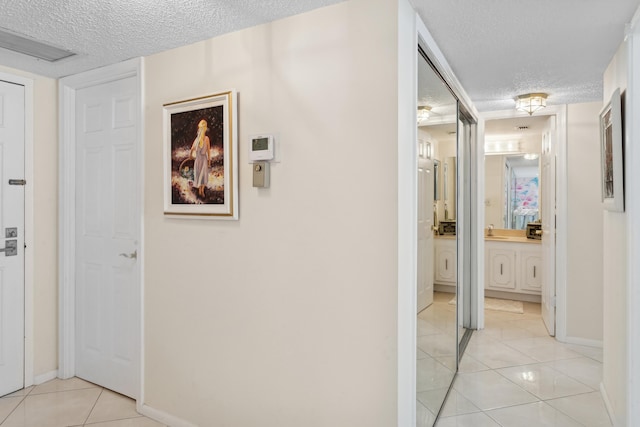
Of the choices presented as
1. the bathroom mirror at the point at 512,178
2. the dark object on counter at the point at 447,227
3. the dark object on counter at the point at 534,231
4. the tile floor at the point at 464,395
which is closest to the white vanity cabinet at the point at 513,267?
the dark object on counter at the point at 534,231

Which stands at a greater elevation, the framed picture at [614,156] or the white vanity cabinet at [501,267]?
the framed picture at [614,156]

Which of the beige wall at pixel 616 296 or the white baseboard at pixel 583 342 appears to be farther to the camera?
the white baseboard at pixel 583 342

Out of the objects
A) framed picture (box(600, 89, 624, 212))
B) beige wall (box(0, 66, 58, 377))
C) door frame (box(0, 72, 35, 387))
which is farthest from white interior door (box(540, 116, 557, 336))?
door frame (box(0, 72, 35, 387))

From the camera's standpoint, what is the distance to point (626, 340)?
2.15m

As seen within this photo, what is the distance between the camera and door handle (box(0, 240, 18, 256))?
2891 mm

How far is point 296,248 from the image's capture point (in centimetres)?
207

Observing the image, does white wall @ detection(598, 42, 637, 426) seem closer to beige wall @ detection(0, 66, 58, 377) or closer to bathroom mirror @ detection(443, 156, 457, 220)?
bathroom mirror @ detection(443, 156, 457, 220)

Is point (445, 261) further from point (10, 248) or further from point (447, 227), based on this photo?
point (10, 248)

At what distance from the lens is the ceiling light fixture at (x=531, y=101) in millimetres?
3516

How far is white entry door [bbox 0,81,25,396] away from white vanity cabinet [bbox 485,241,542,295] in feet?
16.8

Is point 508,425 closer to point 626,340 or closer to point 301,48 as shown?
point 626,340

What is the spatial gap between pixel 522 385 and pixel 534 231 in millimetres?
2869

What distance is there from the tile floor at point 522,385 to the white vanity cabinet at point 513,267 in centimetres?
119

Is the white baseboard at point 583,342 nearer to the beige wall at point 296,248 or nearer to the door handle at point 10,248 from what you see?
the beige wall at point 296,248
